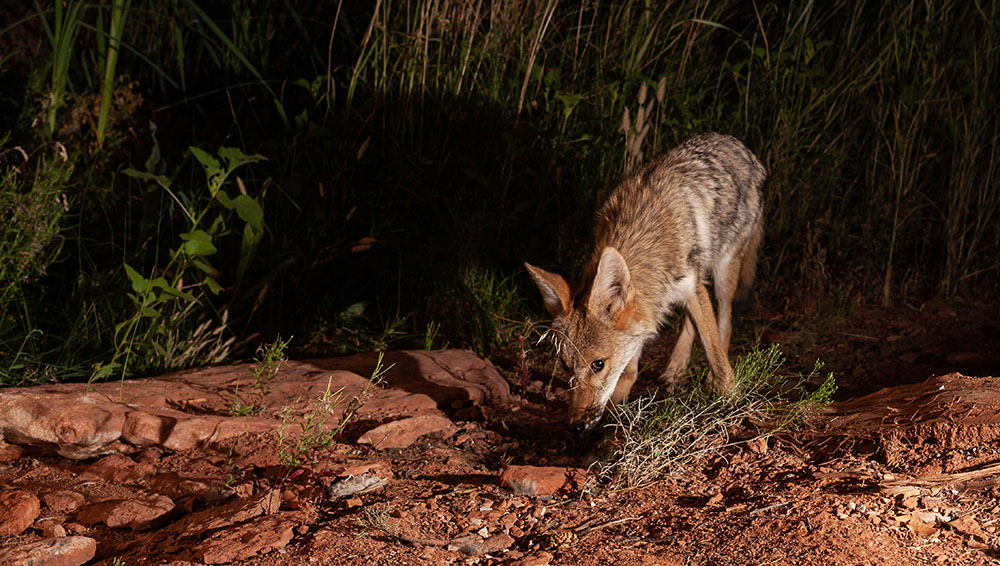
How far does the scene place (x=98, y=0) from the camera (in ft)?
25.5

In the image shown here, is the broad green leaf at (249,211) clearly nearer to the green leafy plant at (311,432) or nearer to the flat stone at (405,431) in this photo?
the green leafy plant at (311,432)

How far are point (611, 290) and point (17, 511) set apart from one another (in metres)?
2.75

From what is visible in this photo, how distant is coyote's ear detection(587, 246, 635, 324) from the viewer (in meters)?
4.25

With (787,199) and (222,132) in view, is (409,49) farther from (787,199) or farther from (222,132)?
(787,199)

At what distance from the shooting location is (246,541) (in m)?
2.97

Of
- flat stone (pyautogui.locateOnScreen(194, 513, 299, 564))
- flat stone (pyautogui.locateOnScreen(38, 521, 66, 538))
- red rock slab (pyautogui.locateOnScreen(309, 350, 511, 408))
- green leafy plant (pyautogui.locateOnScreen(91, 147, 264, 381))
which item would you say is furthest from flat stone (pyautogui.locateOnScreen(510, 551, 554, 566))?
green leafy plant (pyautogui.locateOnScreen(91, 147, 264, 381))

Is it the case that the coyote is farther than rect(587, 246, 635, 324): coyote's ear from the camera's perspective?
Yes

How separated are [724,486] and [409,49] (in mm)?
3864

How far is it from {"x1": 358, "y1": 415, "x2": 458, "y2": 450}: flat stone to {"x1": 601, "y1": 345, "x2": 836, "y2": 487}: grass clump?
876mm

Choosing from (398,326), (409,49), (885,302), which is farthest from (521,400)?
(885,302)

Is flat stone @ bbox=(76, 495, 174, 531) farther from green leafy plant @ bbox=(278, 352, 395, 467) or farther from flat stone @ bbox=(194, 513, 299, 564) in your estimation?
green leafy plant @ bbox=(278, 352, 395, 467)

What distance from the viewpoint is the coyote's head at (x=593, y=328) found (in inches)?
169

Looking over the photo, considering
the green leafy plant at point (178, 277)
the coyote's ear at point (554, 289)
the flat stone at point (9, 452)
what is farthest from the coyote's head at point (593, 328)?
the flat stone at point (9, 452)

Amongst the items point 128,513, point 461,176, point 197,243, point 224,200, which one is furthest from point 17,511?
point 461,176
